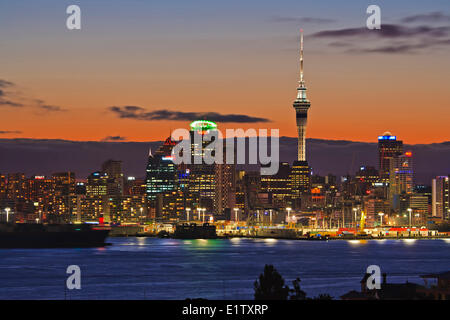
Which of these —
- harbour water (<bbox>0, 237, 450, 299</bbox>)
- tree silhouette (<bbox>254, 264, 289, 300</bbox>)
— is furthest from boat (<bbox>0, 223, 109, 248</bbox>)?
tree silhouette (<bbox>254, 264, 289, 300</bbox>)

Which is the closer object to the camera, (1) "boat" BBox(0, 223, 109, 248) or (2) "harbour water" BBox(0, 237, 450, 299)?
(2) "harbour water" BBox(0, 237, 450, 299)

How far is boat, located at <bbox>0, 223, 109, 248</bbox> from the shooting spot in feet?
481

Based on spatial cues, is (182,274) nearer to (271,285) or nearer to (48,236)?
(271,285)

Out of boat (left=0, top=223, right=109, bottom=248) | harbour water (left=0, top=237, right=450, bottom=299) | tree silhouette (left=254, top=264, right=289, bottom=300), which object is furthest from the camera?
boat (left=0, top=223, right=109, bottom=248)

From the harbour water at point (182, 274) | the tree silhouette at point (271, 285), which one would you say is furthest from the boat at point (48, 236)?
the tree silhouette at point (271, 285)

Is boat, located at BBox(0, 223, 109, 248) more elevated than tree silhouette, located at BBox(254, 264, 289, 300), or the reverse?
tree silhouette, located at BBox(254, 264, 289, 300)

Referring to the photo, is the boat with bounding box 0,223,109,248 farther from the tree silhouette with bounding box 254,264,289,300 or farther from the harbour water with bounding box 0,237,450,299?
the tree silhouette with bounding box 254,264,289,300

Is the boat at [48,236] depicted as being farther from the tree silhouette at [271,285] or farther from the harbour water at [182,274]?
the tree silhouette at [271,285]

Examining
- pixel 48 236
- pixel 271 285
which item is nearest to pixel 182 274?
pixel 271 285

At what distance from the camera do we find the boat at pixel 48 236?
481 ft

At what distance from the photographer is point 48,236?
148375 millimetres
